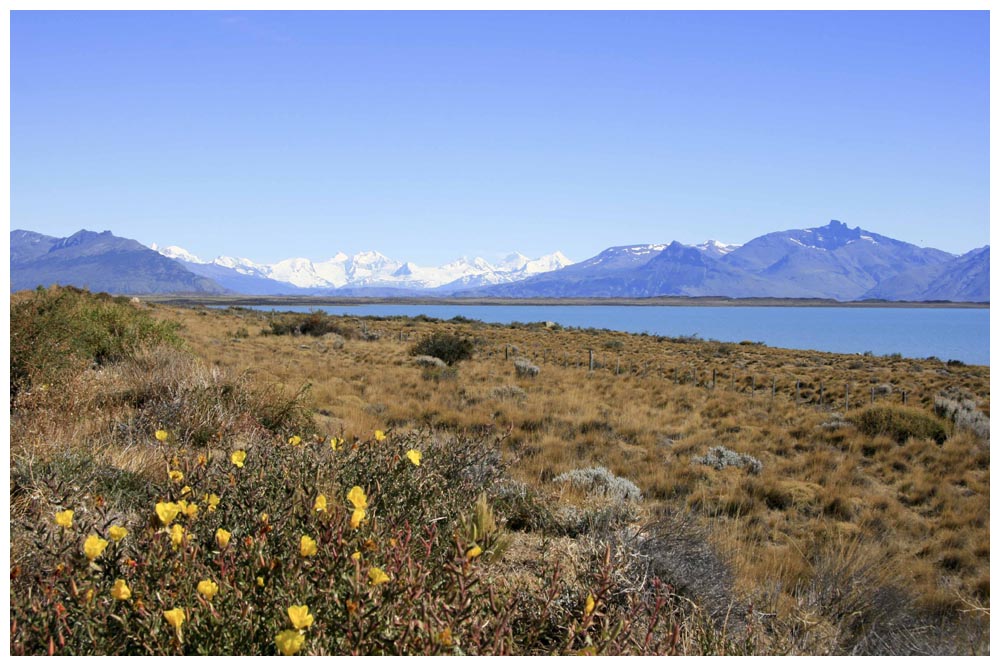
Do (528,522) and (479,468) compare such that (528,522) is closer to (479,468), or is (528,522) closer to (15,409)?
(479,468)

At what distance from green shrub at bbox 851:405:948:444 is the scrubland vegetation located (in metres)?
0.06

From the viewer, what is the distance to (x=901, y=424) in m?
13.2

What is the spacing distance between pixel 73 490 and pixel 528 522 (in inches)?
111

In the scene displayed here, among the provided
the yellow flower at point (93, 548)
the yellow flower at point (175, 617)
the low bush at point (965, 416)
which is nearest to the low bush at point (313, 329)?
the low bush at point (965, 416)

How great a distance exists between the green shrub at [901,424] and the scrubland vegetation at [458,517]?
0.06m

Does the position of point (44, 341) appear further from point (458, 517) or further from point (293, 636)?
point (293, 636)

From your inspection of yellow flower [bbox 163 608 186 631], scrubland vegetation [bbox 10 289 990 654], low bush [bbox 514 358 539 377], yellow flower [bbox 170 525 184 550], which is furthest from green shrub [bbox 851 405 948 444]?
yellow flower [bbox 163 608 186 631]

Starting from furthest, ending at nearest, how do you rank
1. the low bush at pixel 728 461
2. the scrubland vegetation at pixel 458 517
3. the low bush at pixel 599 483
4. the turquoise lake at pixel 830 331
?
the turquoise lake at pixel 830 331 < the low bush at pixel 728 461 < the low bush at pixel 599 483 < the scrubland vegetation at pixel 458 517

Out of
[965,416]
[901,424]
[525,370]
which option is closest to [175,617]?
[901,424]

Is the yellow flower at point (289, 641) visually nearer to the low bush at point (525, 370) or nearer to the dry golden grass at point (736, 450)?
the dry golden grass at point (736, 450)

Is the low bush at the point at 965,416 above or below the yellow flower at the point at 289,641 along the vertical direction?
below

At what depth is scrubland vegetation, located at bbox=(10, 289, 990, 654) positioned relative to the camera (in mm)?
2092

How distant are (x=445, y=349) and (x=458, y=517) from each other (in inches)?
829

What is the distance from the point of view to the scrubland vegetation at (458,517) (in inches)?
82.4
